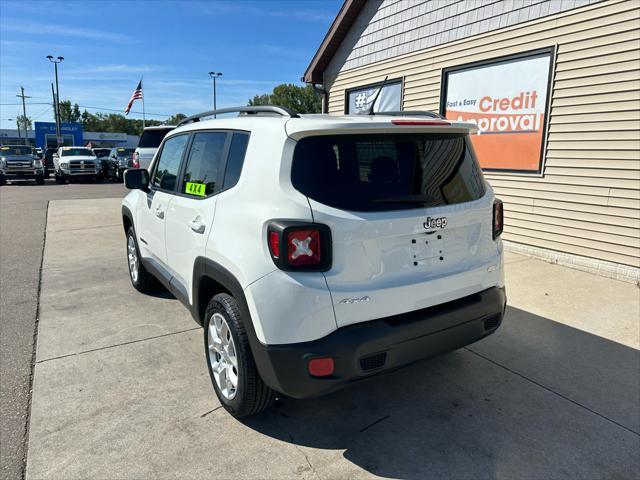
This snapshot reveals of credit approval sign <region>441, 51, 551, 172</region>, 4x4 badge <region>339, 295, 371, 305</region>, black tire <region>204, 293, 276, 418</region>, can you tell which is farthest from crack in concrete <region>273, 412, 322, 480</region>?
credit approval sign <region>441, 51, 551, 172</region>

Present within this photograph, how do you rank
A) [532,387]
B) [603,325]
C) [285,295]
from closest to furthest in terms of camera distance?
[285,295]
[532,387]
[603,325]

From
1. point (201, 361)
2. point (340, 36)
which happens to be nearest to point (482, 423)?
point (201, 361)

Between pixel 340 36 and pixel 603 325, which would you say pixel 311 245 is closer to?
pixel 603 325

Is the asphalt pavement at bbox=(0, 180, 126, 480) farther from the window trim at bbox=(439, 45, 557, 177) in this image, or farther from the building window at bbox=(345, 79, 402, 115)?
the window trim at bbox=(439, 45, 557, 177)

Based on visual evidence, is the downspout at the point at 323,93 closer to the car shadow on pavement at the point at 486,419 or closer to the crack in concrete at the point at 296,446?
the car shadow on pavement at the point at 486,419

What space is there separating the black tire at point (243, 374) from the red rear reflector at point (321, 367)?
0.42 m

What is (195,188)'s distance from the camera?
323cm

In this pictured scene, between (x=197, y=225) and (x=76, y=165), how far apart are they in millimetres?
22274

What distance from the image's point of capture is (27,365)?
3.49 m

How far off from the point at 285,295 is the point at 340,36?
31.7ft

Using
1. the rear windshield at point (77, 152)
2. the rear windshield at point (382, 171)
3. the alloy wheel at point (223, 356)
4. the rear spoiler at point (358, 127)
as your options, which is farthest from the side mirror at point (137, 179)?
the rear windshield at point (77, 152)

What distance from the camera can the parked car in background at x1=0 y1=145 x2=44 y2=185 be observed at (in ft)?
67.1

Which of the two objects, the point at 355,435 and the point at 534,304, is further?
the point at 534,304

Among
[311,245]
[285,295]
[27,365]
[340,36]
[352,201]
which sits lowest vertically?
[27,365]
